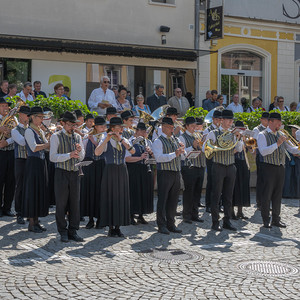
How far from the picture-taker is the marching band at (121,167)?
9.30 m

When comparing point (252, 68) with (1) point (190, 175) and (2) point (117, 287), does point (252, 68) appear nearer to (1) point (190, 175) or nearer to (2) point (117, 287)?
(1) point (190, 175)

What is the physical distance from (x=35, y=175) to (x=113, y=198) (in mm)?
1397

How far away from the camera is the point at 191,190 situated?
37.0 feet

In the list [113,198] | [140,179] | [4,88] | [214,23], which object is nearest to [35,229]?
[113,198]

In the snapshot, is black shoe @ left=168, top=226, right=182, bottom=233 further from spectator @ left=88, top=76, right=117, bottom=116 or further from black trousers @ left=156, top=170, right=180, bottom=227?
spectator @ left=88, top=76, right=117, bottom=116

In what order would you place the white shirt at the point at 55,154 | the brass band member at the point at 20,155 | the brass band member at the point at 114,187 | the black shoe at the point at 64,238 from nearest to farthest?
1. the white shirt at the point at 55,154
2. the black shoe at the point at 64,238
3. the brass band member at the point at 114,187
4. the brass band member at the point at 20,155

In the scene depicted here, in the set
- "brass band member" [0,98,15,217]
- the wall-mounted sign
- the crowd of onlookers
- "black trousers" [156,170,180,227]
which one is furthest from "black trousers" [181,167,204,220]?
the wall-mounted sign

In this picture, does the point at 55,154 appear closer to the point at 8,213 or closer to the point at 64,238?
the point at 64,238

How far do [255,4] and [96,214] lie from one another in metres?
15.2

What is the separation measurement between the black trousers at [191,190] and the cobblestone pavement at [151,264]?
0.55 metres

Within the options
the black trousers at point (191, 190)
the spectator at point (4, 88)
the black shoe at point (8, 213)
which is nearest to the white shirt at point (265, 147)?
the black trousers at point (191, 190)

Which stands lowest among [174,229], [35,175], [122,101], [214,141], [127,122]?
[174,229]

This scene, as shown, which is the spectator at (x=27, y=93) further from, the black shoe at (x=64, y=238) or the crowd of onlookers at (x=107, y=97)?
the black shoe at (x=64, y=238)

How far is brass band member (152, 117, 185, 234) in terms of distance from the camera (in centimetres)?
1006
